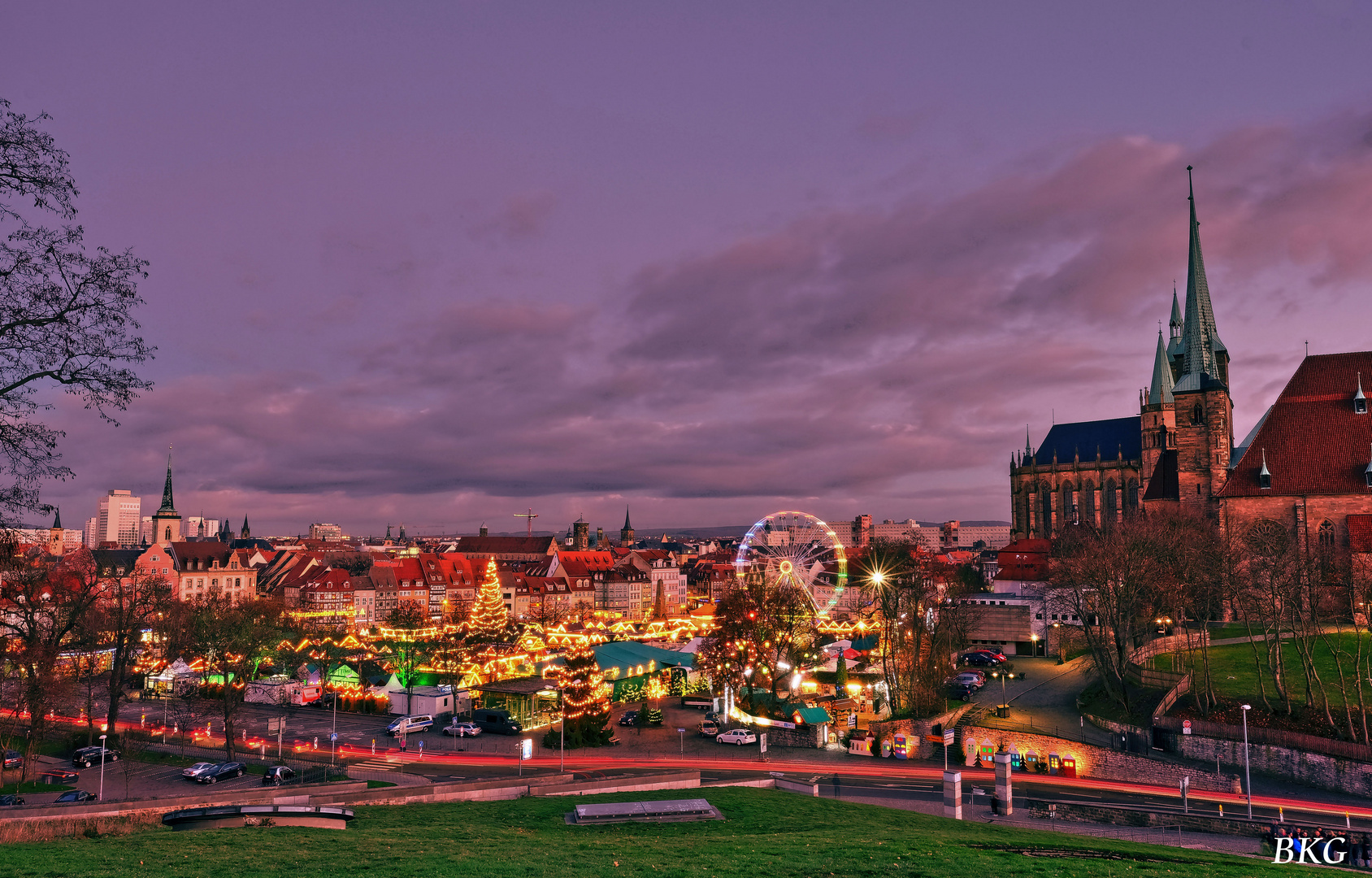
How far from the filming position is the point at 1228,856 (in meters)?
24.4

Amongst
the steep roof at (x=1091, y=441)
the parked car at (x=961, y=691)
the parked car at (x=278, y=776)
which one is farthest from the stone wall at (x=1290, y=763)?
the steep roof at (x=1091, y=441)

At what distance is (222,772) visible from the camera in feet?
136

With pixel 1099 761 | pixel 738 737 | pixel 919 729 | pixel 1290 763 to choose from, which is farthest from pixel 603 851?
pixel 1290 763

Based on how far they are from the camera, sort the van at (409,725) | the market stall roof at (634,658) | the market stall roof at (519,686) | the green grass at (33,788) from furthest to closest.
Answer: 1. the market stall roof at (634,658)
2. the market stall roof at (519,686)
3. the van at (409,725)
4. the green grass at (33,788)

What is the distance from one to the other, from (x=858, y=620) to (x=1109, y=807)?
67.6 meters

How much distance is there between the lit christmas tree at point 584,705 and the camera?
48594mm

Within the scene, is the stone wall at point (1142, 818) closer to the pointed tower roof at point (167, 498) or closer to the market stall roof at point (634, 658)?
the market stall roof at point (634, 658)

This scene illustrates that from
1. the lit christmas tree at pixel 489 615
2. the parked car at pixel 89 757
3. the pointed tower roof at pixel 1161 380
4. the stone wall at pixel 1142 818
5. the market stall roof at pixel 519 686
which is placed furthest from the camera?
the pointed tower roof at pixel 1161 380

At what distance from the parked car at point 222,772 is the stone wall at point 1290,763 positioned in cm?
4832

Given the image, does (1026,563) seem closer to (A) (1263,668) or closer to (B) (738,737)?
(A) (1263,668)

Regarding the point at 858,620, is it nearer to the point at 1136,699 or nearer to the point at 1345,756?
the point at 1136,699

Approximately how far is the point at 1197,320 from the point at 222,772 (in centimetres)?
9867

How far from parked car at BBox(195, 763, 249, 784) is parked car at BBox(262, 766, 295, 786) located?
2.66 meters

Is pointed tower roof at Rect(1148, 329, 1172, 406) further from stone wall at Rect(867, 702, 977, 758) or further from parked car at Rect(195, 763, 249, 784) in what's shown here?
parked car at Rect(195, 763, 249, 784)
